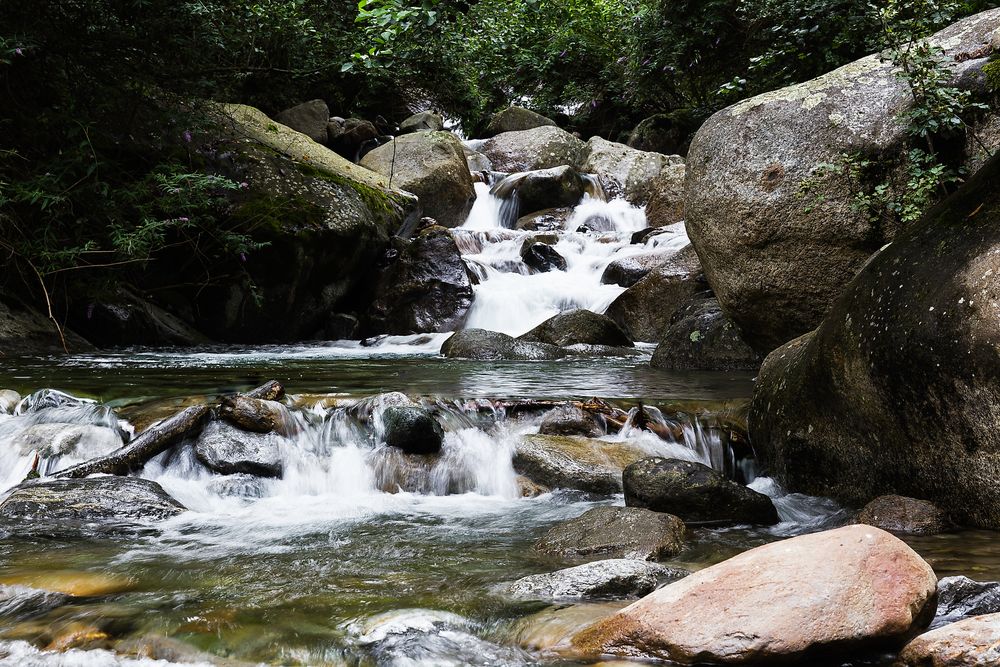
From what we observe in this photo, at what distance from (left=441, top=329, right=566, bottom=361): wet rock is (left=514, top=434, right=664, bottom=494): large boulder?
4.29 meters

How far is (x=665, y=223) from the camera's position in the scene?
16.2 m

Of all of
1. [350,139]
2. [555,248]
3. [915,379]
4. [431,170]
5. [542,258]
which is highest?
[350,139]

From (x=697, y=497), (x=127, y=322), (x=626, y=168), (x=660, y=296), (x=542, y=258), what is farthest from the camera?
(x=626, y=168)

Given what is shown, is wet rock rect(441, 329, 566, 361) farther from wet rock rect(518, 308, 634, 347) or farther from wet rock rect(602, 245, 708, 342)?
wet rock rect(602, 245, 708, 342)

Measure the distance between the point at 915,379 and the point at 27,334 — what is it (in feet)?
30.3

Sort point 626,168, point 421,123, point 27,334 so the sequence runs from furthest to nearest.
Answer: point 421,123 < point 626,168 < point 27,334

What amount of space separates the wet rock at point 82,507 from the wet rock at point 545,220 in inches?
493

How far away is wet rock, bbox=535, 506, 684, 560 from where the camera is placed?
3.62 metres

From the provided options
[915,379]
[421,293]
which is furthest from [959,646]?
[421,293]

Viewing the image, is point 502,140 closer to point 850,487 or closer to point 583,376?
point 583,376

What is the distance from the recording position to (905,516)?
3891 millimetres

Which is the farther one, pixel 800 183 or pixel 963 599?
pixel 800 183

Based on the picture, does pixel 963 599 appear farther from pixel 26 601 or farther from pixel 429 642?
pixel 26 601

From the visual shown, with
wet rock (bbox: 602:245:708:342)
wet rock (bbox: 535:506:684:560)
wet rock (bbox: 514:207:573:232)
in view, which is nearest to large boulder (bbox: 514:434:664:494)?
wet rock (bbox: 535:506:684:560)
